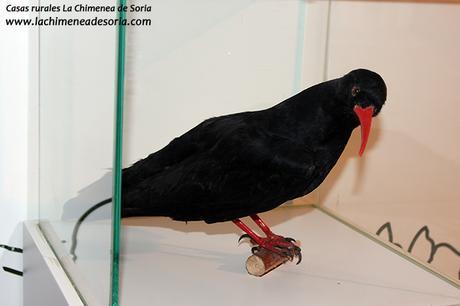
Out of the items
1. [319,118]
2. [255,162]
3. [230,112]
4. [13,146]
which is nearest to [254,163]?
[255,162]

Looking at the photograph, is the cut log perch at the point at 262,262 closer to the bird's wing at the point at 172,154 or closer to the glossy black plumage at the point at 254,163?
the glossy black plumage at the point at 254,163

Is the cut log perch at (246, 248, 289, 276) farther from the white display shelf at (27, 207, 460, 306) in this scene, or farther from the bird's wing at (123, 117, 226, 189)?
the bird's wing at (123, 117, 226, 189)

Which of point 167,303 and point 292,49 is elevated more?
point 292,49

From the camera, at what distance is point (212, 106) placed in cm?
115

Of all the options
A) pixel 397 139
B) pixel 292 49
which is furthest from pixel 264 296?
pixel 397 139

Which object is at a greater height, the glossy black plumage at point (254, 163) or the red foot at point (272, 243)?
the glossy black plumage at point (254, 163)

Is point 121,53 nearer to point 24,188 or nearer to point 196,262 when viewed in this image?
point 196,262

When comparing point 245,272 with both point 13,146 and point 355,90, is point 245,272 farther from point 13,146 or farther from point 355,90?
point 13,146

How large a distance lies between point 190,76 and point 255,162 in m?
0.25

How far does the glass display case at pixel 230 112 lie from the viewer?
35.7 inches

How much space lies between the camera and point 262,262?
3.33 feet

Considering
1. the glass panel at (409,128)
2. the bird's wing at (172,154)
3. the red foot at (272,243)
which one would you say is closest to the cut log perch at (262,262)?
the red foot at (272,243)

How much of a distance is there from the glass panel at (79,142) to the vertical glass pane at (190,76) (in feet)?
0.26

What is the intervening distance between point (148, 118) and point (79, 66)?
0.20 metres
